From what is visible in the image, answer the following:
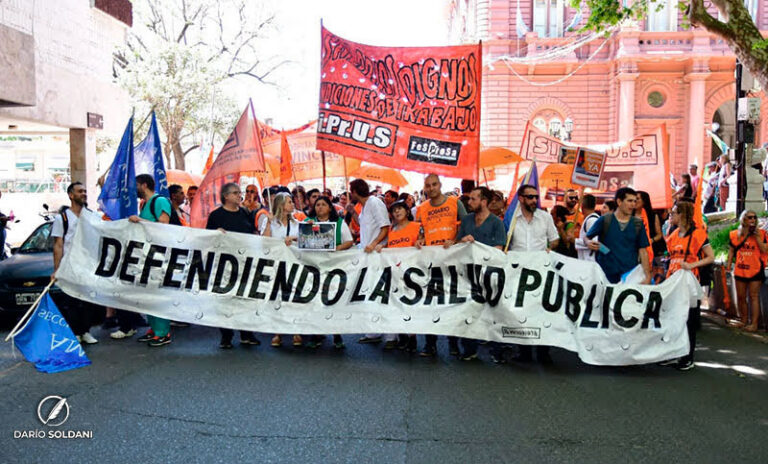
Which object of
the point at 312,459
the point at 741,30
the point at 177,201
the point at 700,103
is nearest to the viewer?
the point at 312,459

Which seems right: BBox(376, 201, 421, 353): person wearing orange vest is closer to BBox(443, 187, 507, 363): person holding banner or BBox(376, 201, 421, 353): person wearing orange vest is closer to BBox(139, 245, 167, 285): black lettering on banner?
BBox(443, 187, 507, 363): person holding banner

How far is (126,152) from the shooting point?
25.2 feet

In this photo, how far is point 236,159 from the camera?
8773 mm

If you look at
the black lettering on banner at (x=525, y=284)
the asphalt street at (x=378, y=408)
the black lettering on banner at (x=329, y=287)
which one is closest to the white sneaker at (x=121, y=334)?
the asphalt street at (x=378, y=408)

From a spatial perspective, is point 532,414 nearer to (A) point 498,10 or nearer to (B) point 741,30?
(B) point 741,30

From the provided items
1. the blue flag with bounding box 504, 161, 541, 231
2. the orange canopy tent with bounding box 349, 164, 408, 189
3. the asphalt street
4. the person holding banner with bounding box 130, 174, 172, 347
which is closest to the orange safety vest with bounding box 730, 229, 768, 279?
the asphalt street

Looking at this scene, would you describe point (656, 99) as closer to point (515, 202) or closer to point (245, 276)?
point (515, 202)

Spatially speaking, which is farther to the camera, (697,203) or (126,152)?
(697,203)

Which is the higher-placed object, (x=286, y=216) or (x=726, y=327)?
(x=286, y=216)

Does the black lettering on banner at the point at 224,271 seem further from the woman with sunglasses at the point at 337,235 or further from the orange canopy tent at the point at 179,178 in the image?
the orange canopy tent at the point at 179,178

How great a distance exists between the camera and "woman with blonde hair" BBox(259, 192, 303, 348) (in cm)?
779

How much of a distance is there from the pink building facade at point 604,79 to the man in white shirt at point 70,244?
26.9 m

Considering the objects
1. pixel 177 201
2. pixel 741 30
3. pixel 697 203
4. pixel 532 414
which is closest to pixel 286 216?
pixel 177 201

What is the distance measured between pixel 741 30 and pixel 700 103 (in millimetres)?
22843
